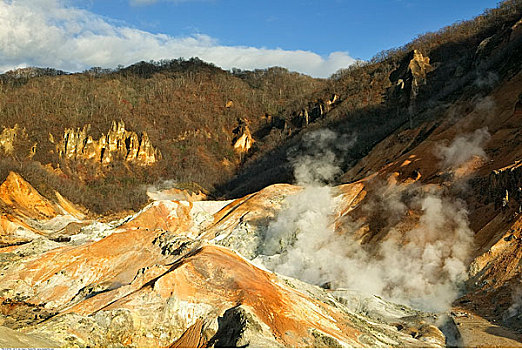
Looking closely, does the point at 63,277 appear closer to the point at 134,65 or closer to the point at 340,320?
the point at 340,320

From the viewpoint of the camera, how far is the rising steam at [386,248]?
20.5 meters

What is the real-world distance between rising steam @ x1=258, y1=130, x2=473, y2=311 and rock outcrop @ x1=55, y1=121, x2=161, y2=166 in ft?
201

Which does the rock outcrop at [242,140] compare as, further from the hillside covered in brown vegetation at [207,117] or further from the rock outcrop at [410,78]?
the rock outcrop at [410,78]

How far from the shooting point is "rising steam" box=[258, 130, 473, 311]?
20469mm

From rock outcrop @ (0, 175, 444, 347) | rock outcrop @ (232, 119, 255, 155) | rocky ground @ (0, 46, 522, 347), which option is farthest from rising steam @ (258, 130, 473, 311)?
rock outcrop @ (232, 119, 255, 155)

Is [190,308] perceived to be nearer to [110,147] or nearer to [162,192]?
[162,192]

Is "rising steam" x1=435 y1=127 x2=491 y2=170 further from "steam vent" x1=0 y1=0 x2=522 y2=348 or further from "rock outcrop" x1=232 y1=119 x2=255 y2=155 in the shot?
"rock outcrop" x1=232 y1=119 x2=255 y2=155

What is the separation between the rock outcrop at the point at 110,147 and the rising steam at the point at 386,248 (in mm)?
61218

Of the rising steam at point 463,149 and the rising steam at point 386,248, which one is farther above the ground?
the rising steam at point 463,149

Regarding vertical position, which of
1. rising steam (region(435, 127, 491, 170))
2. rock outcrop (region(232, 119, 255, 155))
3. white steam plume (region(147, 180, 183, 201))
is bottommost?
white steam plume (region(147, 180, 183, 201))

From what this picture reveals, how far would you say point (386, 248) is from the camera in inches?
950

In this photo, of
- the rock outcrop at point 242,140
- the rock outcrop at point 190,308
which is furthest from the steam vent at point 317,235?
the rock outcrop at point 242,140

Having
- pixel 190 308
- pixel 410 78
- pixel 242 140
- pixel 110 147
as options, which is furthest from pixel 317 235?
pixel 242 140

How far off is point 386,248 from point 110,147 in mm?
73305
